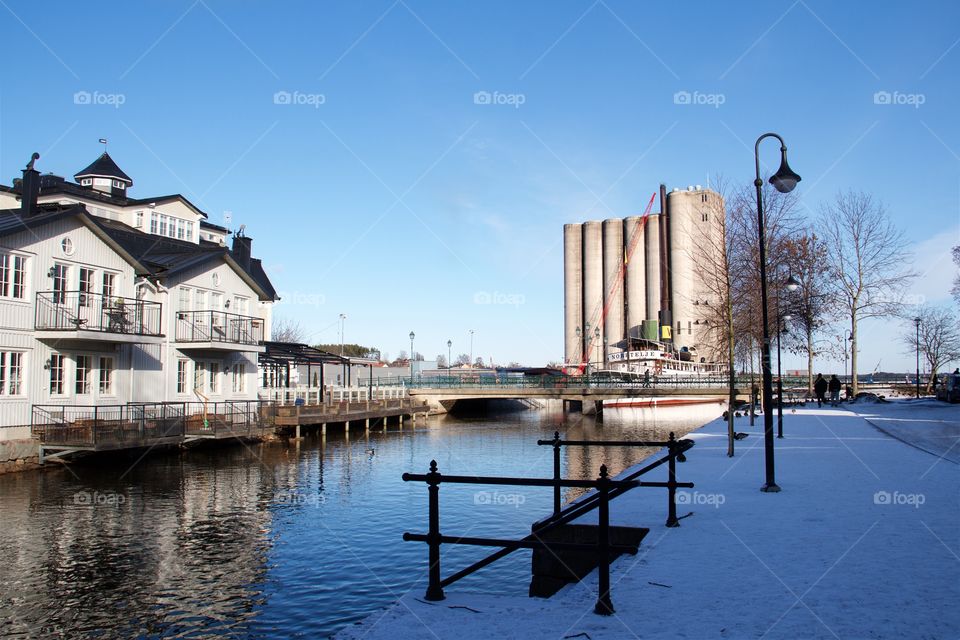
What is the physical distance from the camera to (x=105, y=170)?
157 feet

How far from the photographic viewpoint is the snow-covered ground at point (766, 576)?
6246 mm

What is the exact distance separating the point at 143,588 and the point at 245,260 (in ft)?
140

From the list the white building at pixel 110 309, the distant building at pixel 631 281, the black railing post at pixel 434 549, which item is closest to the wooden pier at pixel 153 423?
the white building at pixel 110 309

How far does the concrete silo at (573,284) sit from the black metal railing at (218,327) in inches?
3167

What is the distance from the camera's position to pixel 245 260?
52.2 meters

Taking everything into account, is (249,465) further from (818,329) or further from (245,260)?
(818,329)

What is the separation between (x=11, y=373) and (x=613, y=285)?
311 ft

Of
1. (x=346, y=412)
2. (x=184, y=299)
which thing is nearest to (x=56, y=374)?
(x=184, y=299)

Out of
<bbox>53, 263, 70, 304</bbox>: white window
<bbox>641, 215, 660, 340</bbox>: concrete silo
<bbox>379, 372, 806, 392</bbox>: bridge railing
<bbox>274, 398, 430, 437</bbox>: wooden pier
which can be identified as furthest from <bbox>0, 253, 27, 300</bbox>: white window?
<bbox>641, 215, 660, 340</bbox>: concrete silo

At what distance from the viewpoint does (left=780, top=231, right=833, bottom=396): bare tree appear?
38.6 metres

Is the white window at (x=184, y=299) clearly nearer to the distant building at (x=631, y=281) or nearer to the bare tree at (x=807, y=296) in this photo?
the bare tree at (x=807, y=296)

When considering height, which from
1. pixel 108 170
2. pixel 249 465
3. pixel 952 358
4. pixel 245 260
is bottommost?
pixel 249 465

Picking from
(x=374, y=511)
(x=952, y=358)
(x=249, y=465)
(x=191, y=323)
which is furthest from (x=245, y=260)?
(x=952, y=358)

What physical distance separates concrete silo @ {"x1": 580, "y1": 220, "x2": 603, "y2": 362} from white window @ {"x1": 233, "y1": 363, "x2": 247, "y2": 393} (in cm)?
7753
